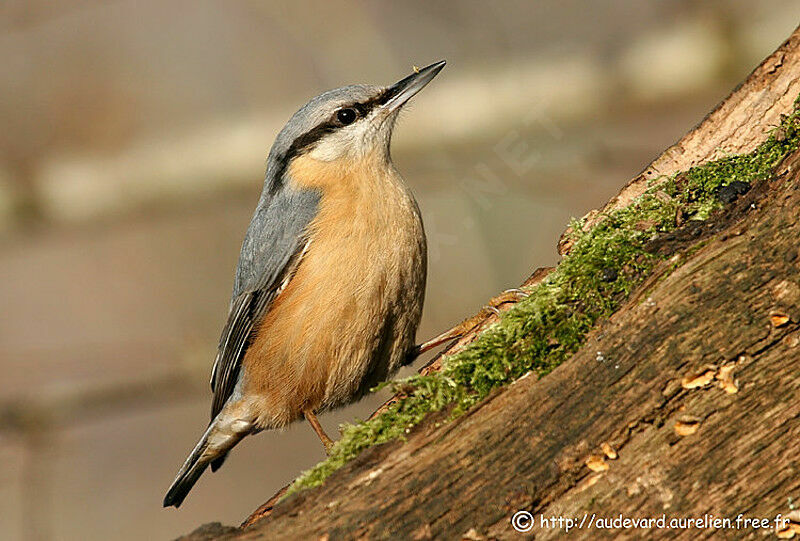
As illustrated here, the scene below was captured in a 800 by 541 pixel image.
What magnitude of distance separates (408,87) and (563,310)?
2188 millimetres

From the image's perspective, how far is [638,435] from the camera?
251 centimetres

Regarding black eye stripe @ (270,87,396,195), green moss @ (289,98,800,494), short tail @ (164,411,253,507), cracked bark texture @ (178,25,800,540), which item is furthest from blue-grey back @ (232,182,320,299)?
cracked bark texture @ (178,25,800,540)

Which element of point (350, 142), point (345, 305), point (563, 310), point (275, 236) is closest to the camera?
point (563, 310)

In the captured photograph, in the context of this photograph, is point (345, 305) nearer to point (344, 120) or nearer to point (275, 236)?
point (275, 236)

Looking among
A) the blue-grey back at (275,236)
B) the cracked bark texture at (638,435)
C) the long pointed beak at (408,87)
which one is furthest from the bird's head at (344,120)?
the cracked bark texture at (638,435)

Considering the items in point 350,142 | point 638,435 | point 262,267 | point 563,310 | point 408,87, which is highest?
point 408,87

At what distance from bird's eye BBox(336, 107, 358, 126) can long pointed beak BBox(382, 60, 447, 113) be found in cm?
17

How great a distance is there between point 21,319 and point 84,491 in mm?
1643

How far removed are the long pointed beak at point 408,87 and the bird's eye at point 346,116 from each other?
0.17 m

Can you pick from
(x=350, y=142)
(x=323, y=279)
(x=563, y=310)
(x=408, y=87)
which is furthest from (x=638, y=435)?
(x=408, y=87)

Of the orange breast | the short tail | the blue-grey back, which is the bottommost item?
the short tail

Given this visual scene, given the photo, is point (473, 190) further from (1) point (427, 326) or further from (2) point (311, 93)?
(2) point (311, 93)

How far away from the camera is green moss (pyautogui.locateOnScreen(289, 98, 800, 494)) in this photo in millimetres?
2754

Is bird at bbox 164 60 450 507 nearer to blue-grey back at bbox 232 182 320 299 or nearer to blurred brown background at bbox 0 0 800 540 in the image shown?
blue-grey back at bbox 232 182 320 299
